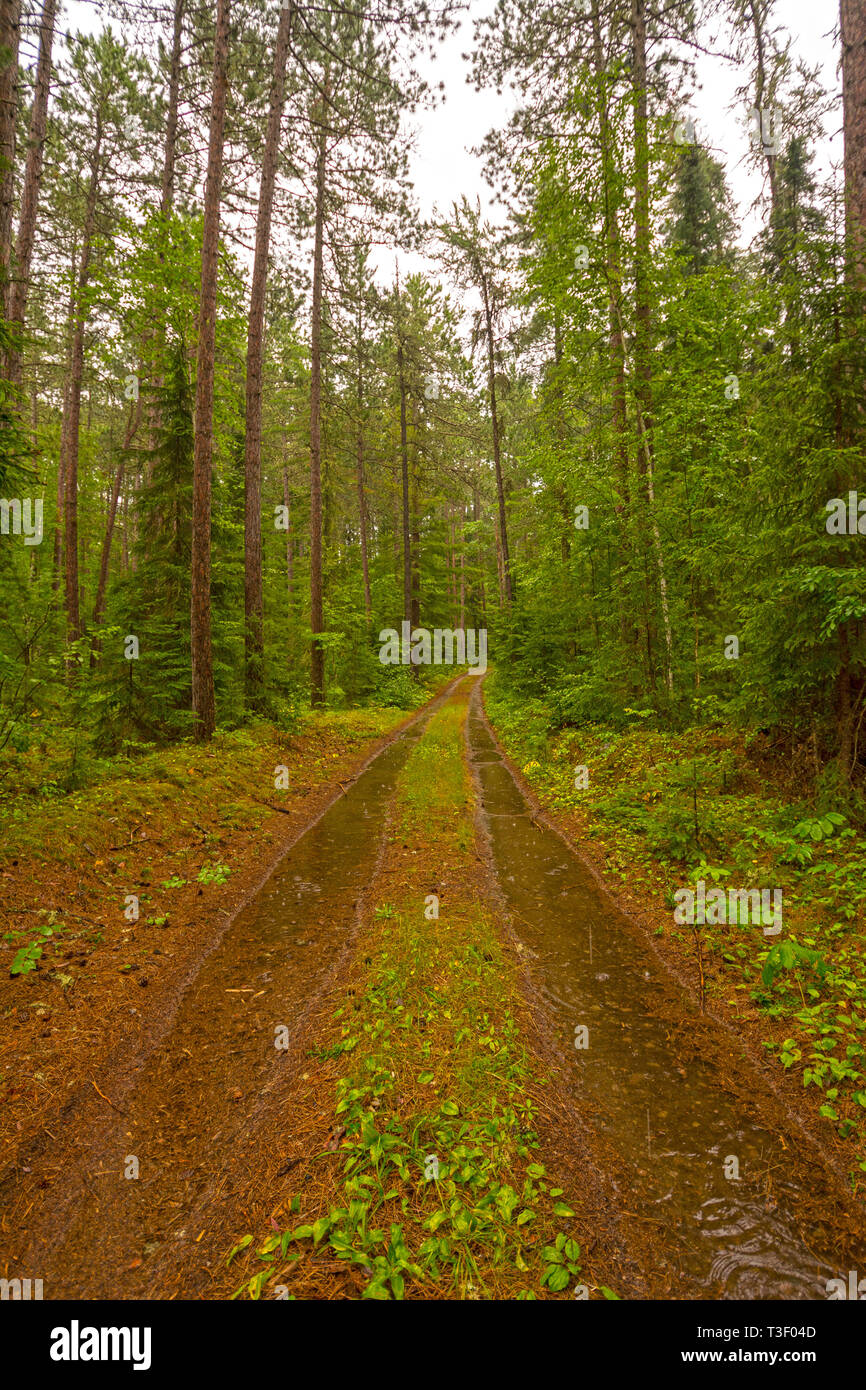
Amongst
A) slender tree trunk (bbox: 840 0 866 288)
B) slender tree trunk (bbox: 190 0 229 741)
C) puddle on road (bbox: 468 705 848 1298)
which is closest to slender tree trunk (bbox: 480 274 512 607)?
slender tree trunk (bbox: 190 0 229 741)

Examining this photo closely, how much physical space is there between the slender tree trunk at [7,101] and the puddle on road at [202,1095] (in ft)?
27.2

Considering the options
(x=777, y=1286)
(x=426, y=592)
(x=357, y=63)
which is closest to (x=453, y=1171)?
(x=777, y=1286)

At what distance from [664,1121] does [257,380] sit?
1539 cm

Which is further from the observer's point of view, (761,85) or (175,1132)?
(761,85)

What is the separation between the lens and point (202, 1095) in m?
3.53

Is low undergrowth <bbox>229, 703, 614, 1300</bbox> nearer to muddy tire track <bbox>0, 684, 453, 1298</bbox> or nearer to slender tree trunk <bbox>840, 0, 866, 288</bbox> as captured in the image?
muddy tire track <bbox>0, 684, 453, 1298</bbox>

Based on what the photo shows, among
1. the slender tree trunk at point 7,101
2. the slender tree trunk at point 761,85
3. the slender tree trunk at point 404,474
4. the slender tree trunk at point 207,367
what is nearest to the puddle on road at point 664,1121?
the slender tree trunk at point 207,367

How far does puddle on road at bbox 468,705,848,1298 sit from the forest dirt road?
1 cm

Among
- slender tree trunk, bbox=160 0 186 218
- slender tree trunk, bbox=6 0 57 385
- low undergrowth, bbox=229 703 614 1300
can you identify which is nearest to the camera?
low undergrowth, bbox=229 703 614 1300

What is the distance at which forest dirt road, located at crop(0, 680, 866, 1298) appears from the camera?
2521 millimetres

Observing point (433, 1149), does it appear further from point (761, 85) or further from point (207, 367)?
point (761, 85)

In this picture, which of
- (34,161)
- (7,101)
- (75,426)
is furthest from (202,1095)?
(75,426)

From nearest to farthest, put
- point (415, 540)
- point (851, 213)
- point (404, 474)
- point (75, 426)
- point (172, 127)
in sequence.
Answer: point (851, 213) < point (172, 127) < point (75, 426) < point (404, 474) < point (415, 540)
